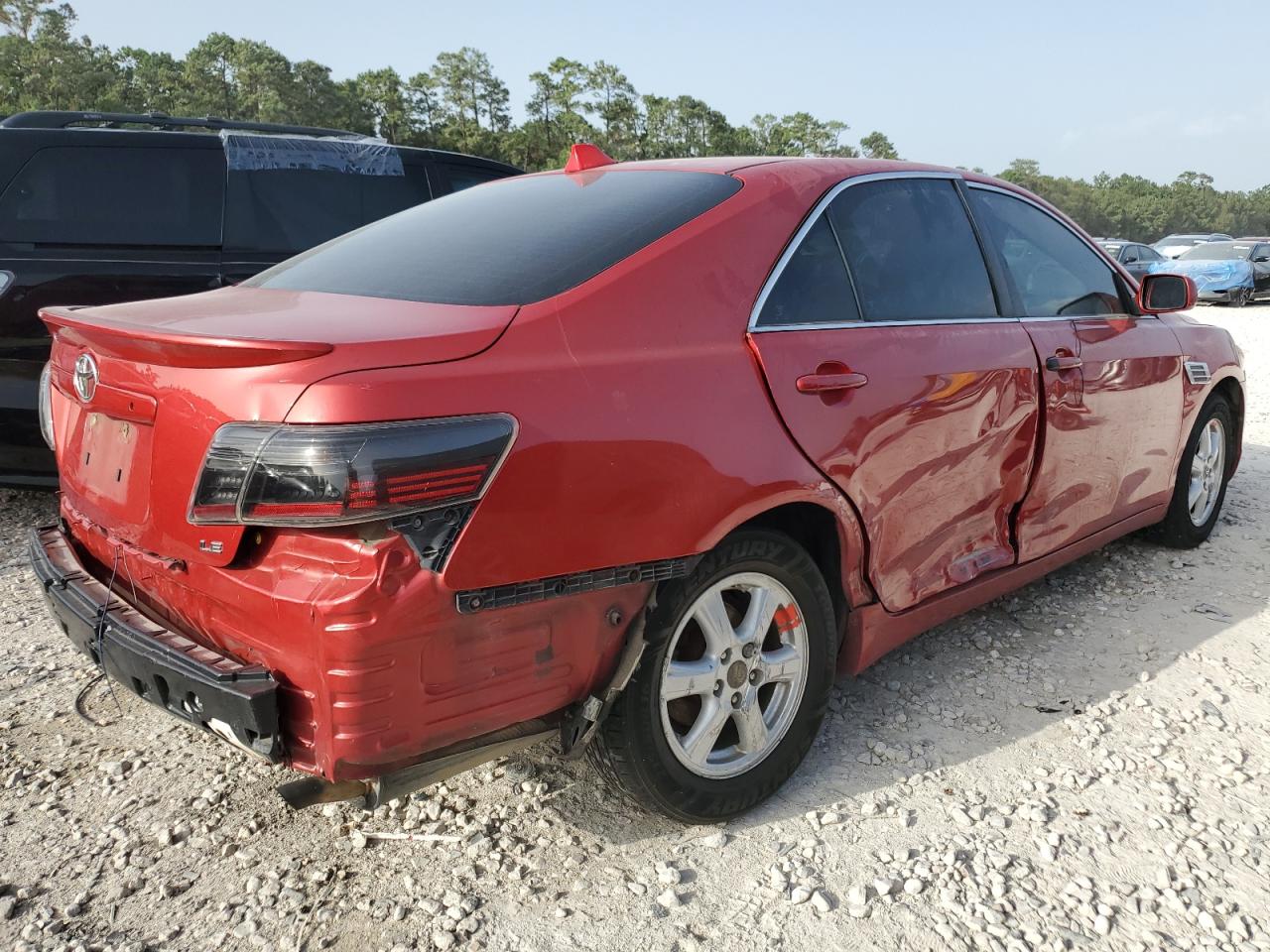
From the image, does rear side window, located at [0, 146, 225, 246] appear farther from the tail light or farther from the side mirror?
the side mirror

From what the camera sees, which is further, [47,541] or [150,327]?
[47,541]

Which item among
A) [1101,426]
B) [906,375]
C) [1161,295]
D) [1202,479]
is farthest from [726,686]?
[1202,479]

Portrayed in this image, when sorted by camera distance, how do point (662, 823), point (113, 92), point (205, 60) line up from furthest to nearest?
point (205, 60), point (113, 92), point (662, 823)

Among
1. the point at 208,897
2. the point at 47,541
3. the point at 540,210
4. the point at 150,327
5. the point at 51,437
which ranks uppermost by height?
the point at 540,210

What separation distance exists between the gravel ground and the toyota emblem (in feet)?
3.53

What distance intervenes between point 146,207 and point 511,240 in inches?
132

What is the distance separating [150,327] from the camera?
6.64ft

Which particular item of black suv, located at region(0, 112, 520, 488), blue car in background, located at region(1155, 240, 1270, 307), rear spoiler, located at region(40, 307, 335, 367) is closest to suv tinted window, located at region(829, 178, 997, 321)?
rear spoiler, located at region(40, 307, 335, 367)

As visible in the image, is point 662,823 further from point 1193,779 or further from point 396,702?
point 1193,779

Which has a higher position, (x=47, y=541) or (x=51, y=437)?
(x=51, y=437)

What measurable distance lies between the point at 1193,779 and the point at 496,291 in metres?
2.32

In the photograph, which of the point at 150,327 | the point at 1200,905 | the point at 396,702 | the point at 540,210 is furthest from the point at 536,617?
the point at 1200,905

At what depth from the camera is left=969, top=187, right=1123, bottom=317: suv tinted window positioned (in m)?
3.36

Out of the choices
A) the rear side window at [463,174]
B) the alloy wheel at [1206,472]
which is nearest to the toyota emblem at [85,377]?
the rear side window at [463,174]
